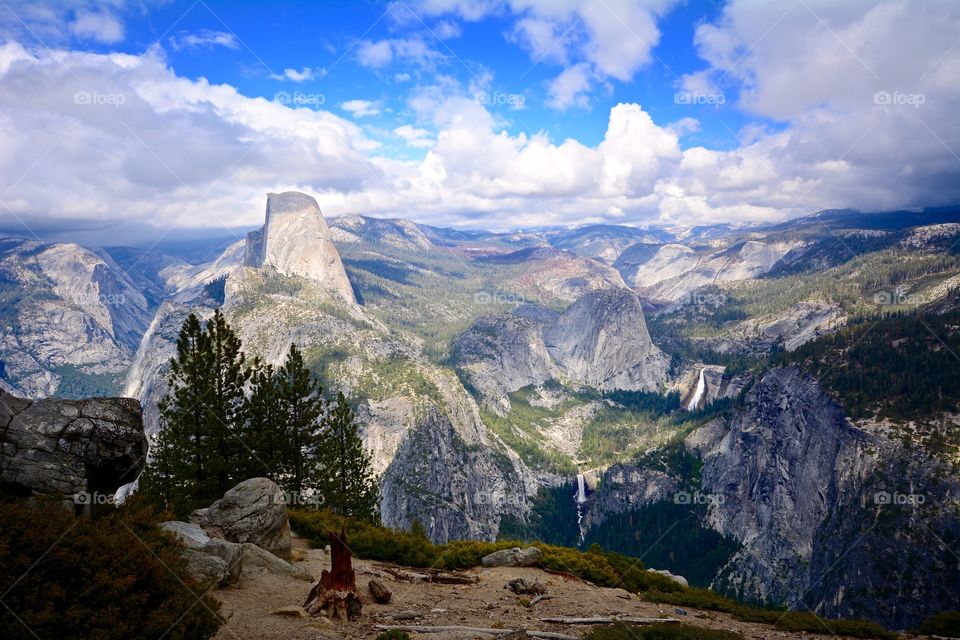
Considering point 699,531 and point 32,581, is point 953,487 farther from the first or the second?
point 32,581

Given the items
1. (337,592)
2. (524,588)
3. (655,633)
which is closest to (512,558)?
(524,588)

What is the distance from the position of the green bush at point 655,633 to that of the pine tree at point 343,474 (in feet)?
87.6

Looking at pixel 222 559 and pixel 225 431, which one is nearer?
pixel 222 559

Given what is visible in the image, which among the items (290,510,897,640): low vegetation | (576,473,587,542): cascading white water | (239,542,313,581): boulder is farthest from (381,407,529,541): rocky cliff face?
(239,542,313,581): boulder

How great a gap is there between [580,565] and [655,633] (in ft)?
35.2

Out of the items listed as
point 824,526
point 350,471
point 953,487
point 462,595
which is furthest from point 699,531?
point 462,595

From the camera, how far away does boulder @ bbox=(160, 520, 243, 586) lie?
13953mm

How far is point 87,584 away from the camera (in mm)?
9000

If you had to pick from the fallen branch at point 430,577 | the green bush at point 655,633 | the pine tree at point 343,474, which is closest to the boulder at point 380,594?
the fallen branch at point 430,577

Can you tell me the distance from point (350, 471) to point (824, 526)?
119 meters

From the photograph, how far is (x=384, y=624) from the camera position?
13469mm

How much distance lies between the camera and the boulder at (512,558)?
78.8 feet

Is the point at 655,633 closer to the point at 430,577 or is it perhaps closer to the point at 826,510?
the point at 430,577

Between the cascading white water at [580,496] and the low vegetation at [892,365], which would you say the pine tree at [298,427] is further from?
the cascading white water at [580,496]
